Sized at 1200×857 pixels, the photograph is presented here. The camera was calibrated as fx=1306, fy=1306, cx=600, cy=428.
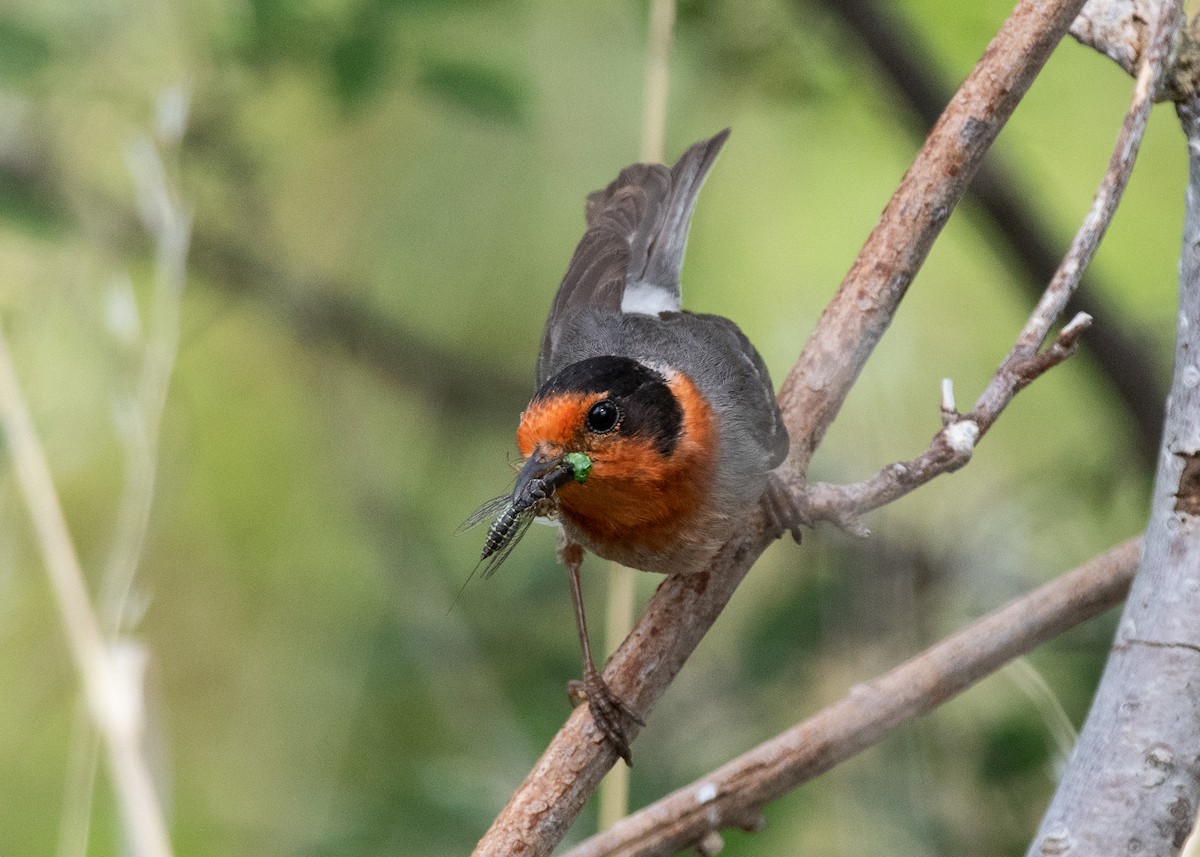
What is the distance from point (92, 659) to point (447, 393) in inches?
88.5

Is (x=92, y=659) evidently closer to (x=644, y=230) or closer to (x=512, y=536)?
(x=512, y=536)

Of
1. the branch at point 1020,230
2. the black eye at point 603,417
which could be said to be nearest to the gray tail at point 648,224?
the branch at point 1020,230

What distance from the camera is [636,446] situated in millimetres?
2557

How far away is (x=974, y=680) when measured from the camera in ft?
7.07

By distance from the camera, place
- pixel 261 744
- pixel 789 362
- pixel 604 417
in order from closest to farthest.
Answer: pixel 604 417 < pixel 789 362 < pixel 261 744

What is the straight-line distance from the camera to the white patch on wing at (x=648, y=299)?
3590 mm

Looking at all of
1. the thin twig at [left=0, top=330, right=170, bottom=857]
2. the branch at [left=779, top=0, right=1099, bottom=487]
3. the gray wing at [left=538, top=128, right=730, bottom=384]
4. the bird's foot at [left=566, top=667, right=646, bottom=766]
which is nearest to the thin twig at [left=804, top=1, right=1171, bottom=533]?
the branch at [left=779, top=0, right=1099, bottom=487]

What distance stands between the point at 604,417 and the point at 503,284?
2368 millimetres

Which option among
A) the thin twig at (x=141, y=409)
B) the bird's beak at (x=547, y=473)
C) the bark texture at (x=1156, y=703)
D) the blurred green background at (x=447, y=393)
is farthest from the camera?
the blurred green background at (x=447, y=393)

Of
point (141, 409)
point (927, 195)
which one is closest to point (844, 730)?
point (927, 195)

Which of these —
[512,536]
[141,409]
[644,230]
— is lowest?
[512,536]

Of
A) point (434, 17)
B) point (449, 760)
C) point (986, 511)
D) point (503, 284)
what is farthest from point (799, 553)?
point (434, 17)

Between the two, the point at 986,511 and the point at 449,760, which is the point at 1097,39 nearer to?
the point at 986,511

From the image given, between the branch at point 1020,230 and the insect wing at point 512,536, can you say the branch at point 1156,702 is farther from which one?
the branch at point 1020,230
